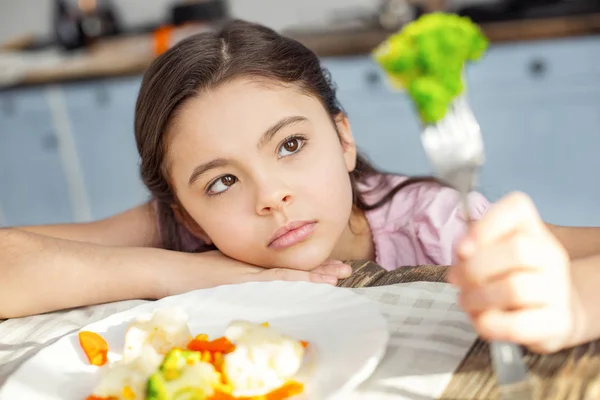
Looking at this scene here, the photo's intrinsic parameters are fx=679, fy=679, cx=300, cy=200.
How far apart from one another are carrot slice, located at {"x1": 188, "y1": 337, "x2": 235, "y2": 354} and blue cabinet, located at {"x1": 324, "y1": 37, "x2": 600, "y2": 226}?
5.61 ft

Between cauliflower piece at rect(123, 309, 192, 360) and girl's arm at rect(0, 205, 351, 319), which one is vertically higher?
cauliflower piece at rect(123, 309, 192, 360)

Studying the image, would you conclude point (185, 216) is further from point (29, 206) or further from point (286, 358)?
point (29, 206)

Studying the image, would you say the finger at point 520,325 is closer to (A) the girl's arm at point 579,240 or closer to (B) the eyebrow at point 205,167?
(A) the girl's arm at point 579,240

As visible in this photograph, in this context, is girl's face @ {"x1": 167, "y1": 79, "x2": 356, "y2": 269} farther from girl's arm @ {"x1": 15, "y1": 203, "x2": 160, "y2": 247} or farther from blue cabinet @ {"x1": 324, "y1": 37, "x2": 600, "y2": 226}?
blue cabinet @ {"x1": 324, "y1": 37, "x2": 600, "y2": 226}

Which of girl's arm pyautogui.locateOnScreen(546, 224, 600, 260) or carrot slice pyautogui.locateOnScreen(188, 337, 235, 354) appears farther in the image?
girl's arm pyautogui.locateOnScreen(546, 224, 600, 260)

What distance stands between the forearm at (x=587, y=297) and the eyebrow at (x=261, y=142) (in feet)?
1.58

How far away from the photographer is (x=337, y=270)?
821mm

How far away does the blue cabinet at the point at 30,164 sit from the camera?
306cm

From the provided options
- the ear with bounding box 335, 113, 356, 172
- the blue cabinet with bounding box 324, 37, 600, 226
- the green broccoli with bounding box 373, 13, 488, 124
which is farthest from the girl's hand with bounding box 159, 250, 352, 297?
the blue cabinet with bounding box 324, 37, 600, 226

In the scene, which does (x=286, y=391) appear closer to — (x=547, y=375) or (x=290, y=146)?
(x=547, y=375)

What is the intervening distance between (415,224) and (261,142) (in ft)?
1.42

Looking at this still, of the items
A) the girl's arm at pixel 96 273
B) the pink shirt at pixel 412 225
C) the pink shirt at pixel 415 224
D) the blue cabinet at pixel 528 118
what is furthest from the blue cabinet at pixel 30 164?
the girl's arm at pixel 96 273

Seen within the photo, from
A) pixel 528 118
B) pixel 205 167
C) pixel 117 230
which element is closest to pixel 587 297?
pixel 205 167

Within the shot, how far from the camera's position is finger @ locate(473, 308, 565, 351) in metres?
0.46
